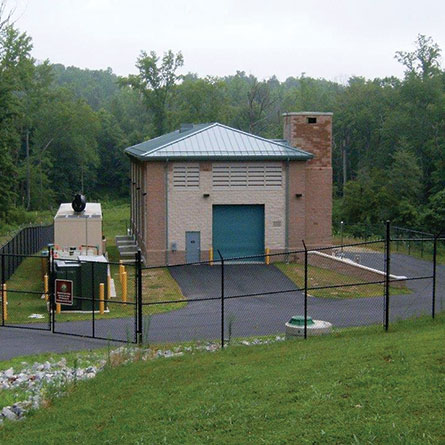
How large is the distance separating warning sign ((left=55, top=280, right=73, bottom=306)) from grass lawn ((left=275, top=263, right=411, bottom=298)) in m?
9.80

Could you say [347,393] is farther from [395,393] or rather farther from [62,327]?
[62,327]

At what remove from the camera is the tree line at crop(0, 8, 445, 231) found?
68906 millimetres

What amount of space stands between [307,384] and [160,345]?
802 cm

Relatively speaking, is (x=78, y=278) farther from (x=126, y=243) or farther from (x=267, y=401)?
(x=126, y=243)

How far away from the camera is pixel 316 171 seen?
4119 cm

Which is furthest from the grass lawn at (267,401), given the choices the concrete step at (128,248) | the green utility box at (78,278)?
the concrete step at (128,248)

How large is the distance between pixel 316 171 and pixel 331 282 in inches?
411

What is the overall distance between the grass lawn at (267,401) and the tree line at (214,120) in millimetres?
49707

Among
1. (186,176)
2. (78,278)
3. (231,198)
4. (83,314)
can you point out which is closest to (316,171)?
(231,198)

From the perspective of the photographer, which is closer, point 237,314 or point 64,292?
point 64,292

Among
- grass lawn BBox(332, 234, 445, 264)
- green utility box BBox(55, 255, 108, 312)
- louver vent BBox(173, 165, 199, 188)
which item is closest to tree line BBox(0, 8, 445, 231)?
grass lawn BBox(332, 234, 445, 264)

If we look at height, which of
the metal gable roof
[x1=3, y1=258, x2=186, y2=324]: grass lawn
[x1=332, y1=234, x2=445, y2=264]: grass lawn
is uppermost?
the metal gable roof

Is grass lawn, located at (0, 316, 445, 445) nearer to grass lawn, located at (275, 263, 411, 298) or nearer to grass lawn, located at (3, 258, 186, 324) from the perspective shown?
grass lawn, located at (3, 258, 186, 324)

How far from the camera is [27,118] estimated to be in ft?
284
